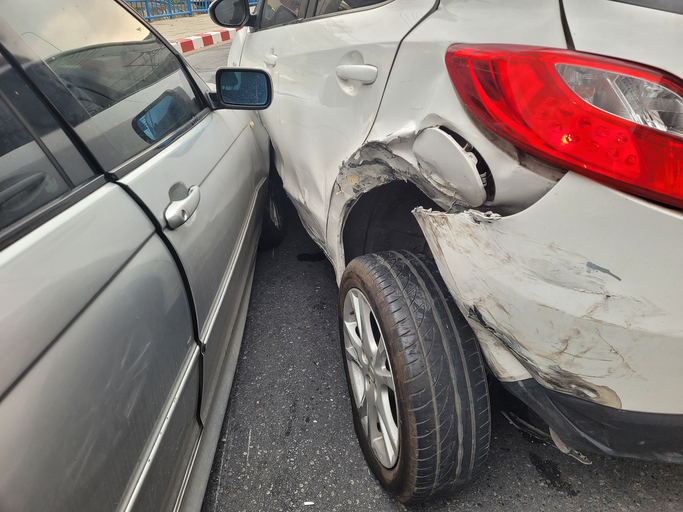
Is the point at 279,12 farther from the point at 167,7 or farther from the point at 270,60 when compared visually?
the point at 167,7

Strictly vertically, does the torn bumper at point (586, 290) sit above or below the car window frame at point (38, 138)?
below

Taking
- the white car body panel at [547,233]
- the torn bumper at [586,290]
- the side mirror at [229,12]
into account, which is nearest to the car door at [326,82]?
the white car body panel at [547,233]

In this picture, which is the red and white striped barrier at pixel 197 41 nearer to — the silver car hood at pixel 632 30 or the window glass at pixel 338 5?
the window glass at pixel 338 5

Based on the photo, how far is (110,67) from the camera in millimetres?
1417

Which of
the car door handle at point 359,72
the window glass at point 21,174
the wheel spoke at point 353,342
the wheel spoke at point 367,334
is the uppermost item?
the window glass at point 21,174

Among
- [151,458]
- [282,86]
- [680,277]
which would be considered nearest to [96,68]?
[282,86]

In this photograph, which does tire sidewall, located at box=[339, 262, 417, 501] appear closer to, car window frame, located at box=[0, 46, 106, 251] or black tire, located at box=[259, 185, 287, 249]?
car window frame, located at box=[0, 46, 106, 251]

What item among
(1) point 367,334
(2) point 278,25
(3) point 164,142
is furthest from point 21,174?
(2) point 278,25

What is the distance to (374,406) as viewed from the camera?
1470mm

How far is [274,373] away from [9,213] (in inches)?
53.9

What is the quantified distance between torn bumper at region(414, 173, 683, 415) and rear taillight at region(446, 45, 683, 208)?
4cm

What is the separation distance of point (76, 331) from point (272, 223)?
6.65 ft

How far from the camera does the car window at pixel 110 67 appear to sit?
111cm

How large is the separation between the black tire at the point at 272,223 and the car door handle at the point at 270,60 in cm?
77
